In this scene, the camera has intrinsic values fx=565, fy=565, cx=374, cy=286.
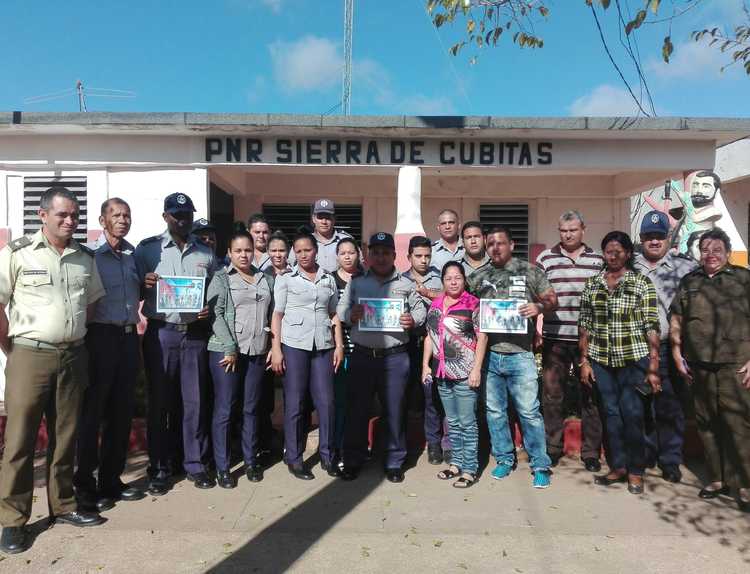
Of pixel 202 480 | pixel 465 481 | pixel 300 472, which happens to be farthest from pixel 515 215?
pixel 202 480

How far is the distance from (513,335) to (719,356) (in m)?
1.47

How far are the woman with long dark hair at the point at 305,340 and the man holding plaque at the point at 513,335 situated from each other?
4.00 ft

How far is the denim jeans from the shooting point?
4.36m

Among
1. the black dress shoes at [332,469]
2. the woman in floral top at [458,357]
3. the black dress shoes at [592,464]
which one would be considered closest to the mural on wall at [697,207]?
the black dress shoes at [592,464]

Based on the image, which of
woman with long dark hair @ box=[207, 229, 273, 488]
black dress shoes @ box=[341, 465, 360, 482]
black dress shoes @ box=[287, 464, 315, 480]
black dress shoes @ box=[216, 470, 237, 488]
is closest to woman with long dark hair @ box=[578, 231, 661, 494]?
black dress shoes @ box=[341, 465, 360, 482]

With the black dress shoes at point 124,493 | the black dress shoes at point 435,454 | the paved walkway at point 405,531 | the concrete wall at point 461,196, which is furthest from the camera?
the concrete wall at point 461,196

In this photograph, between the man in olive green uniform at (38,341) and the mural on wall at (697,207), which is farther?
the mural on wall at (697,207)

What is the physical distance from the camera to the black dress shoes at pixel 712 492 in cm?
429

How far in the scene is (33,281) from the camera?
11.4 ft

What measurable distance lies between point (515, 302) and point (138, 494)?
126 inches

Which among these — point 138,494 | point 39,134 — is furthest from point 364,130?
point 138,494

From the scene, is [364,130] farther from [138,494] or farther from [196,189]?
[138,494]

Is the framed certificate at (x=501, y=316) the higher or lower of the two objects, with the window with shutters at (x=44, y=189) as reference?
lower

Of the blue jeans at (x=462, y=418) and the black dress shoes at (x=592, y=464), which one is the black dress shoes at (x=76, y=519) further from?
the black dress shoes at (x=592, y=464)
